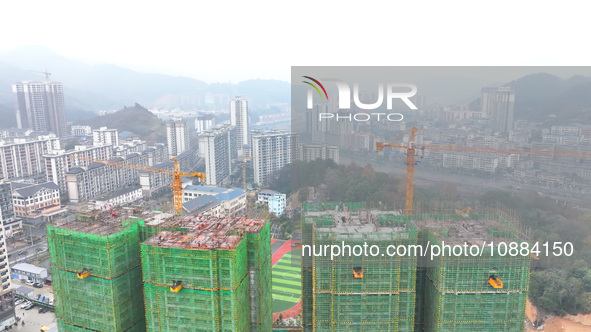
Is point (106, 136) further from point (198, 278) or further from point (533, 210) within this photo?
point (533, 210)

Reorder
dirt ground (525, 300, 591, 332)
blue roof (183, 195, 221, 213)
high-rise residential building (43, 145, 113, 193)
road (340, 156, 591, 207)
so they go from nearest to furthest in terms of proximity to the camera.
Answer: dirt ground (525, 300, 591, 332), road (340, 156, 591, 207), blue roof (183, 195, 221, 213), high-rise residential building (43, 145, 113, 193)

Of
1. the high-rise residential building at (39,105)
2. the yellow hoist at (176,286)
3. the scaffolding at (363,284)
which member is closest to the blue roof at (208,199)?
the yellow hoist at (176,286)

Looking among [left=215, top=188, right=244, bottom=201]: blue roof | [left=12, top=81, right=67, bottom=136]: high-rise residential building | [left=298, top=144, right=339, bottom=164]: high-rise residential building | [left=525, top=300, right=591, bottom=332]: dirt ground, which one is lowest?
[left=525, top=300, right=591, bottom=332]: dirt ground

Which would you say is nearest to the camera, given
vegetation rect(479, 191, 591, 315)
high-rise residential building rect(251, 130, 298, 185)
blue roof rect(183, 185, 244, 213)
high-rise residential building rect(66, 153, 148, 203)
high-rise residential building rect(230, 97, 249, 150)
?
vegetation rect(479, 191, 591, 315)

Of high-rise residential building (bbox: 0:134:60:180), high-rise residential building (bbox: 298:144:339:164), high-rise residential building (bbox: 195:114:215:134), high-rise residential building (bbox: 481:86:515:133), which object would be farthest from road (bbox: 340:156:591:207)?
high-rise residential building (bbox: 195:114:215:134)

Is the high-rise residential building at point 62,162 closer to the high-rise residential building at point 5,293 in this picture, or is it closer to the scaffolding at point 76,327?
the high-rise residential building at point 5,293

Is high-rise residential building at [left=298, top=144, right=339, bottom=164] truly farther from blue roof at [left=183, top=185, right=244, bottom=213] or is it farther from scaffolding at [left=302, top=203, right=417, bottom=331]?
scaffolding at [left=302, top=203, right=417, bottom=331]
